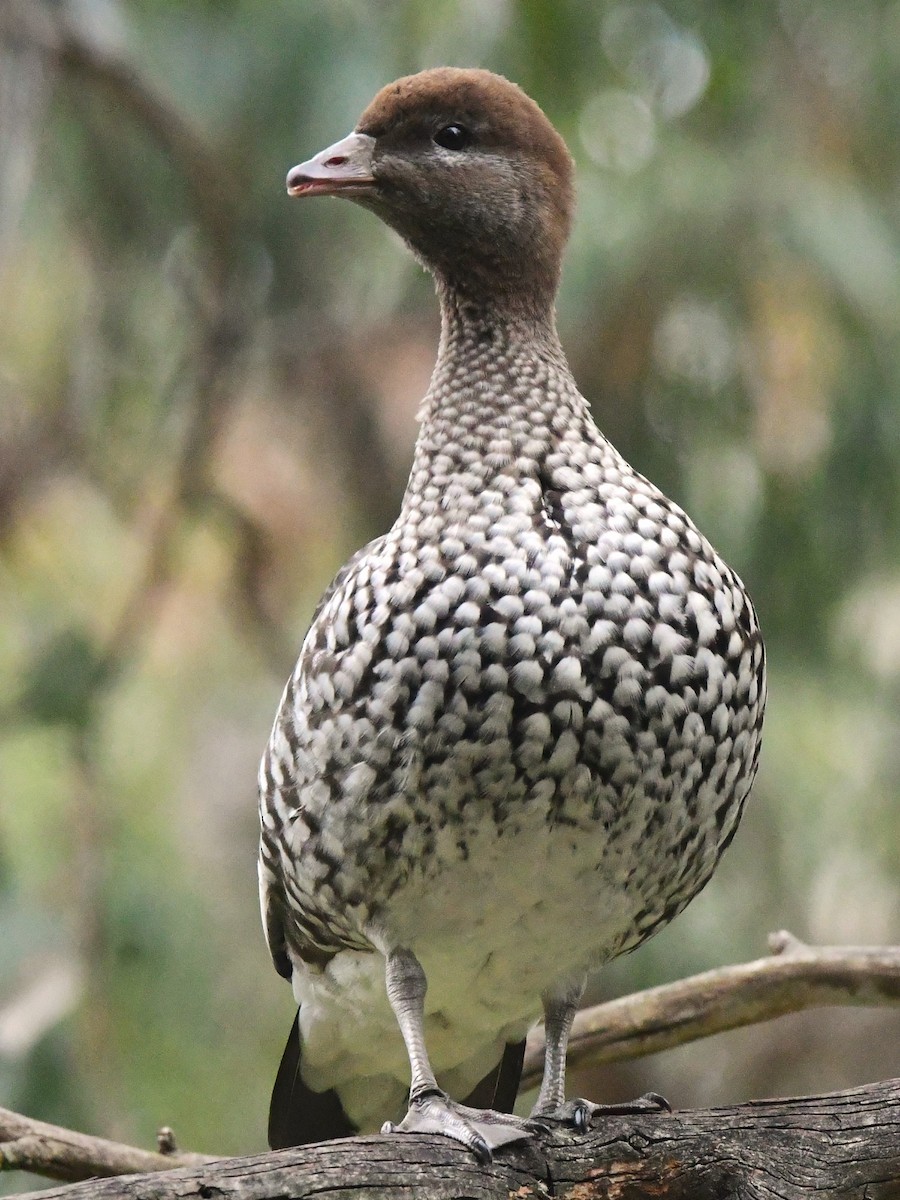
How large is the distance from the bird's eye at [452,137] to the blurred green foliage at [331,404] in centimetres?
209

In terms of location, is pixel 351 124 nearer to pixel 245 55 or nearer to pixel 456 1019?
pixel 245 55

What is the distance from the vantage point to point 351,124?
5.21 meters

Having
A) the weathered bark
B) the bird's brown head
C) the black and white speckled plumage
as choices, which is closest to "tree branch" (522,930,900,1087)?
the black and white speckled plumage

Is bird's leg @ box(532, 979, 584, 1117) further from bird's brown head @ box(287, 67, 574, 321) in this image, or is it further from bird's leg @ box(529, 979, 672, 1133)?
bird's brown head @ box(287, 67, 574, 321)

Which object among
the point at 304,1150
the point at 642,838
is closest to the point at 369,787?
the point at 642,838

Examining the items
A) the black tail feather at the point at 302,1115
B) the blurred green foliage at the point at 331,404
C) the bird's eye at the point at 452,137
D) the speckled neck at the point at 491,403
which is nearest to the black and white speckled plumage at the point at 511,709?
the speckled neck at the point at 491,403

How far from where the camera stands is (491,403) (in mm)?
3125

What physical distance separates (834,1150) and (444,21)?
386 centimetres

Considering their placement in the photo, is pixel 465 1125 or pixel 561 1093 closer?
pixel 465 1125

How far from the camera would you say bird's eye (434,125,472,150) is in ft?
10.3

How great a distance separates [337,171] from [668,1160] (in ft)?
5.75

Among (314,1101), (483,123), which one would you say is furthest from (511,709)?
(314,1101)

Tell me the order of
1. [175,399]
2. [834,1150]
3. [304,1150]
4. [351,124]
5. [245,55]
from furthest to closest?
[175,399]
[245,55]
[351,124]
[834,1150]
[304,1150]

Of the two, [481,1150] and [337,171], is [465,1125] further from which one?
[337,171]
